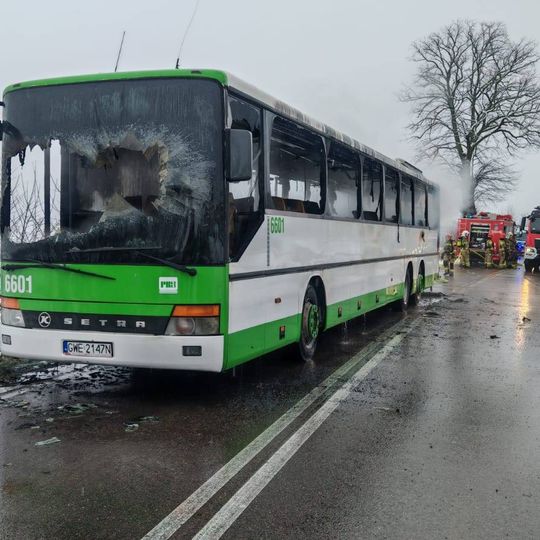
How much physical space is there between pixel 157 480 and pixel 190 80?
331cm

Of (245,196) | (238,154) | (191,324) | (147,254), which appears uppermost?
(238,154)

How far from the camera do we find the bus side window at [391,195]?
1202 centimetres

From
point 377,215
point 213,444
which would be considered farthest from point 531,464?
point 377,215

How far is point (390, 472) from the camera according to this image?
457 cm

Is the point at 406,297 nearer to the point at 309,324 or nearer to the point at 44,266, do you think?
the point at 309,324

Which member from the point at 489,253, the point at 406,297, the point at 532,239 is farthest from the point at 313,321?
the point at 489,253

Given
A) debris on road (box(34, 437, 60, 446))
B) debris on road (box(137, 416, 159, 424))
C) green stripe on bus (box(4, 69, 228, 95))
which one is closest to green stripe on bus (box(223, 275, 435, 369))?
debris on road (box(137, 416, 159, 424))

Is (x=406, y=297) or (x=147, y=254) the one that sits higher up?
(x=147, y=254)

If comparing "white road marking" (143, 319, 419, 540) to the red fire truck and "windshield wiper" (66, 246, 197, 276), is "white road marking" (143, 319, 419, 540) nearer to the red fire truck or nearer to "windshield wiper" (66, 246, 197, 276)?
"windshield wiper" (66, 246, 197, 276)

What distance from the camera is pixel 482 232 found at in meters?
37.3

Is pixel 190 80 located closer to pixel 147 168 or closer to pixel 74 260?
pixel 147 168

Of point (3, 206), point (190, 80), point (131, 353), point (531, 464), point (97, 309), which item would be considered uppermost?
point (190, 80)

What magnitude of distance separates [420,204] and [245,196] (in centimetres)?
979

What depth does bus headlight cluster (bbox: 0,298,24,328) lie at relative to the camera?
6211 mm
